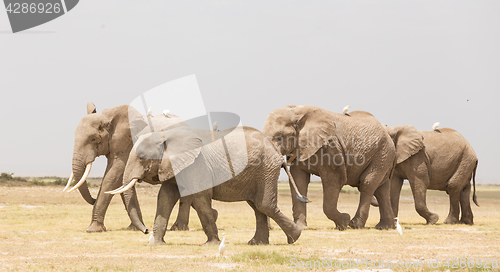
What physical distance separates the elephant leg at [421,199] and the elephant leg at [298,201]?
502 centimetres

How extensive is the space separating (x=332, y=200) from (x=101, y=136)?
692 centimetres

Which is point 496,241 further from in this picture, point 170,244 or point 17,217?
point 17,217

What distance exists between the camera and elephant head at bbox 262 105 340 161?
627 inches

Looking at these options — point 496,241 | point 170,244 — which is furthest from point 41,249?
point 496,241

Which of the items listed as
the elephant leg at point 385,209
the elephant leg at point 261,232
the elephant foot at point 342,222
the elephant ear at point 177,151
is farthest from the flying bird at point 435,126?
the elephant ear at point 177,151

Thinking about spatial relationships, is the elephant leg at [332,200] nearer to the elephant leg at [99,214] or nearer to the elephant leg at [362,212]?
the elephant leg at [362,212]

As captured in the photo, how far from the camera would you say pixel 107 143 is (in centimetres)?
1655

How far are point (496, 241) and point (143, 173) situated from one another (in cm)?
891

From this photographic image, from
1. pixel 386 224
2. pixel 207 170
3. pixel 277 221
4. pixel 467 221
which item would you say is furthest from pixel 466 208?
pixel 207 170

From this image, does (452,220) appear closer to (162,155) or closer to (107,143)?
(107,143)

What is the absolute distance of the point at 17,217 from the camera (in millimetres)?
20203

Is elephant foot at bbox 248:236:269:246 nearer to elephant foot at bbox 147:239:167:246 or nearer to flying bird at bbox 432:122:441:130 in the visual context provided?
elephant foot at bbox 147:239:167:246

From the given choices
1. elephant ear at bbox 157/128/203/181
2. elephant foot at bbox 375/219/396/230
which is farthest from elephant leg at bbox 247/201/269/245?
elephant foot at bbox 375/219/396/230

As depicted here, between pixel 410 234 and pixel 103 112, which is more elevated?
pixel 103 112
